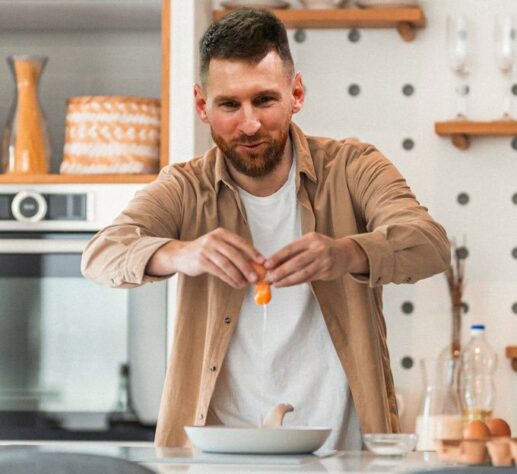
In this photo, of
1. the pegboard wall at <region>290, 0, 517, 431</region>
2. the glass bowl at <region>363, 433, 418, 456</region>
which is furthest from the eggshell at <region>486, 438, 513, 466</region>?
the pegboard wall at <region>290, 0, 517, 431</region>

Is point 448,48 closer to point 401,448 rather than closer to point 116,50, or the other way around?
point 116,50

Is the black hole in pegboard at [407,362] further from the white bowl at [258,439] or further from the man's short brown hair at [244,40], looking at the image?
the white bowl at [258,439]

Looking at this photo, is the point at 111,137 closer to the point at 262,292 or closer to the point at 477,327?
the point at 477,327

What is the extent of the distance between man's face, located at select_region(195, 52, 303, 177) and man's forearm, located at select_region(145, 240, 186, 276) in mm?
293

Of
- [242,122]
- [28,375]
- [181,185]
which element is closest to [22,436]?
[28,375]

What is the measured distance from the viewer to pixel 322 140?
2523 mm

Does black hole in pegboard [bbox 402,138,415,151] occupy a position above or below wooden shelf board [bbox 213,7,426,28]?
below

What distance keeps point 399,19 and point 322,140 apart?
109 centimetres

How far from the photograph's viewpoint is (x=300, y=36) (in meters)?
3.68

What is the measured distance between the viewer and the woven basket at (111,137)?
3.20m

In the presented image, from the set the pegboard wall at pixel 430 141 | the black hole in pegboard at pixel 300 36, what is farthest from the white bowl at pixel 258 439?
the black hole in pegboard at pixel 300 36

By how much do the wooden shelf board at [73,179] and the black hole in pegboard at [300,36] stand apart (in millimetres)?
763

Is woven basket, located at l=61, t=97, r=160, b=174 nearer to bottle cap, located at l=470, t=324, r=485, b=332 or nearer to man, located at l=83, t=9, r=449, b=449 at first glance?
man, located at l=83, t=9, r=449, b=449

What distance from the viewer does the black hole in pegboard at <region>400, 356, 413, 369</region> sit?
3584mm
